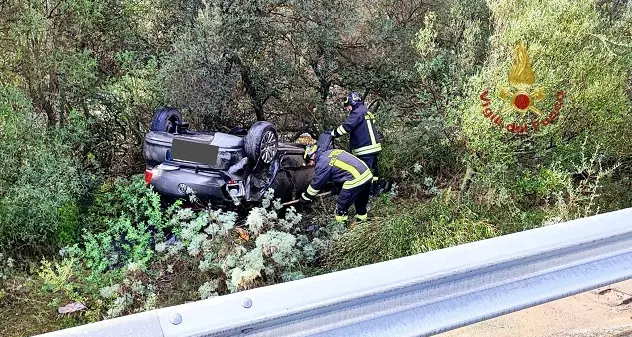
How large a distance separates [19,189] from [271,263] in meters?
2.55

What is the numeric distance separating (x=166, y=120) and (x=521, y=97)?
388 cm

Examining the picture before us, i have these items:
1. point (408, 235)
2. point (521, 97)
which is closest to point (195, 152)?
point (408, 235)

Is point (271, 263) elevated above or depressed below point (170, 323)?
below

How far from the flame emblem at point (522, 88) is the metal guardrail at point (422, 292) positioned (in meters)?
4.43

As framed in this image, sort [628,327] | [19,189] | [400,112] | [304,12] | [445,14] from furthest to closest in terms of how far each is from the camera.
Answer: [445,14] < [400,112] < [304,12] < [19,189] < [628,327]

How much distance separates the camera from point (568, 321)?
1.82m

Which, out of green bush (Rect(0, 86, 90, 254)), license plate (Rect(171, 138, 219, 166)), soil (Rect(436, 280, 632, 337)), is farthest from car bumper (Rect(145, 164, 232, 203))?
soil (Rect(436, 280, 632, 337))

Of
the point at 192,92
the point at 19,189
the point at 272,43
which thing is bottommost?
the point at 19,189

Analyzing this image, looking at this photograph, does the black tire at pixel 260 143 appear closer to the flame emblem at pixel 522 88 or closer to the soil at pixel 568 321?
the flame emblem at pixel 522 88

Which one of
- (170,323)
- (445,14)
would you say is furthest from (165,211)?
(445,14)

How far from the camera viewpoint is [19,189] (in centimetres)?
535

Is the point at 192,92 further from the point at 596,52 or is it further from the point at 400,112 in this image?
the point at 596,52

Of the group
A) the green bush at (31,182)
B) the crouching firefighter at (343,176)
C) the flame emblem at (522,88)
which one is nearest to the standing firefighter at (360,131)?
the crouching firefighter at (343,176)

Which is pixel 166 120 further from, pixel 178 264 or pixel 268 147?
pixel 178 264
